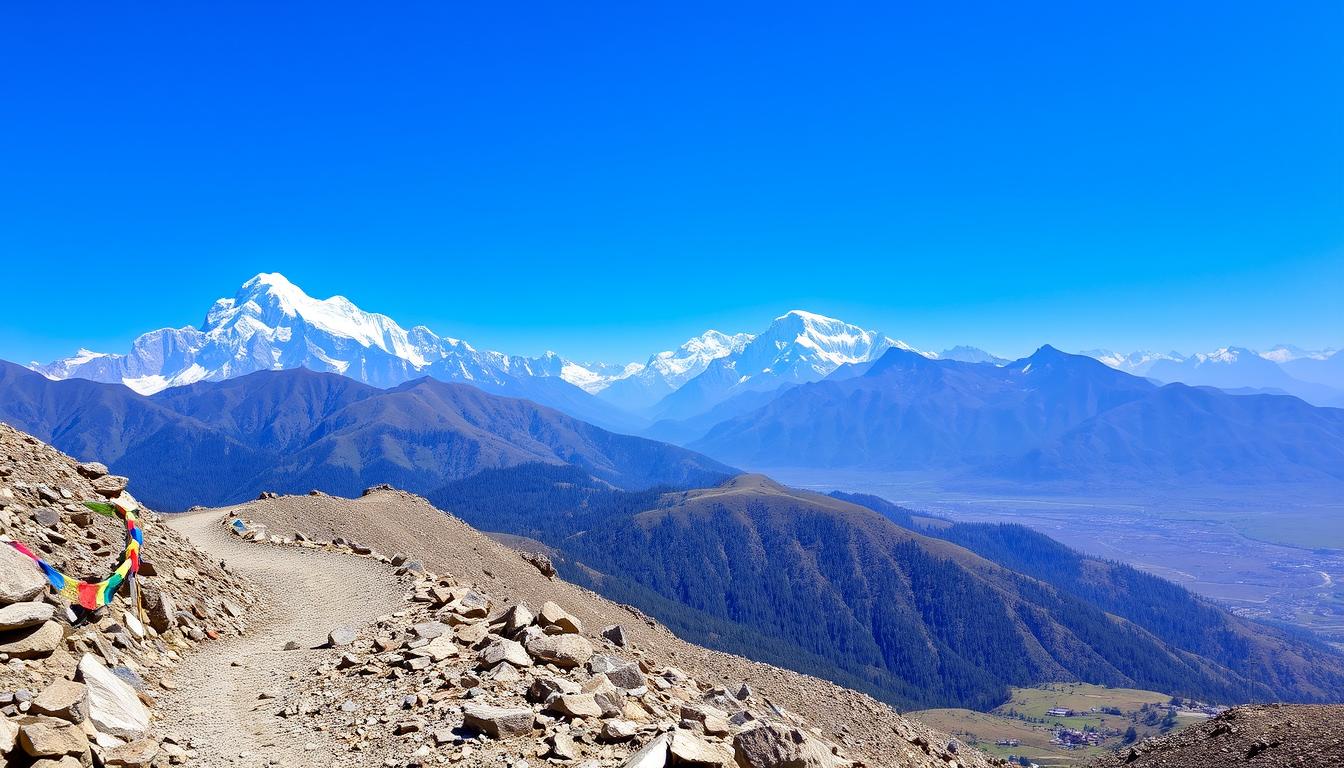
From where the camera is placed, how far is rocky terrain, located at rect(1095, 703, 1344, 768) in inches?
912

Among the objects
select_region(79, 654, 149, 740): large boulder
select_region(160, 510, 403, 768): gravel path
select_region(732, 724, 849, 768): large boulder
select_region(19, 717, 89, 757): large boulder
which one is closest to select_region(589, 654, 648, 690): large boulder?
select_region(732, 724, 849, 768): large boulder

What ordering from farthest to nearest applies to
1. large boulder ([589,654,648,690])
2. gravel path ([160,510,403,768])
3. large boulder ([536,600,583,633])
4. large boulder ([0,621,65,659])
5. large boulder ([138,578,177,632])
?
large boulder ([536,600,583,633]) → large boulder ([138,578,177,632]) → large boulder ([589,654,648,690]) → gravel path ([160,510,403,768]) → large boulder ([0,621,65,659])

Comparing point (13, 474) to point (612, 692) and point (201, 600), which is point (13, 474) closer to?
point (201, 600)

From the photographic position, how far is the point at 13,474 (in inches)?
923

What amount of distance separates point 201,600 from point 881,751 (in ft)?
93.6

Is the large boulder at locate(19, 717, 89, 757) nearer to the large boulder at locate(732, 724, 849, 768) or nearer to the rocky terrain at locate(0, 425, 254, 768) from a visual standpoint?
the rocky terrain at locate(0, 425, 254, 768)

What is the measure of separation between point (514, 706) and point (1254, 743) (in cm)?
2802

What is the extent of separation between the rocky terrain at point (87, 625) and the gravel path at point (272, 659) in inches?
25.6

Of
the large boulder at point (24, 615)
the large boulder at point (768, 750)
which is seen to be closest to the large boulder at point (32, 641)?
the large boulder at point (24, 615)

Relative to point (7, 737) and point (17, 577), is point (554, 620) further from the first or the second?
point (17, 577)

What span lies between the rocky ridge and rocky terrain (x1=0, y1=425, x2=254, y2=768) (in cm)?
370

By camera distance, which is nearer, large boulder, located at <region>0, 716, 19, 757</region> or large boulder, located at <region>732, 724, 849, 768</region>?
large boulder, located at <region>0, 716, 19, 757</region>

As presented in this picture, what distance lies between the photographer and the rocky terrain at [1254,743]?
76.0ft

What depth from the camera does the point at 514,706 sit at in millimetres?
14844
